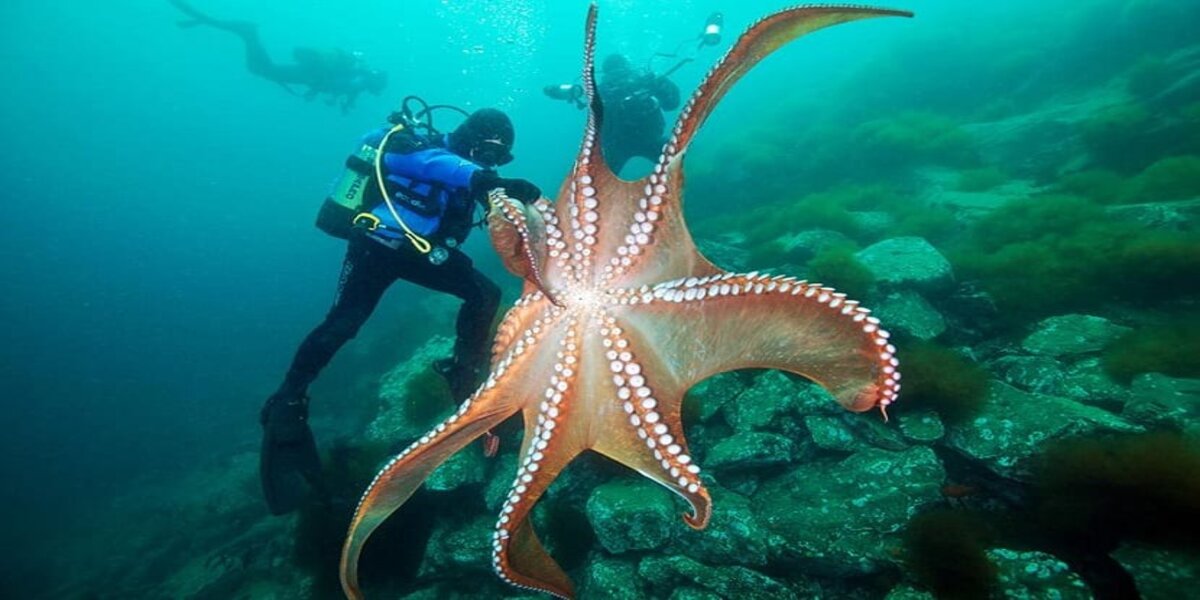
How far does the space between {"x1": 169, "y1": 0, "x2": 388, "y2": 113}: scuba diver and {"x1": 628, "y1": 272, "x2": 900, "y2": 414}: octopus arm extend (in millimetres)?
25184

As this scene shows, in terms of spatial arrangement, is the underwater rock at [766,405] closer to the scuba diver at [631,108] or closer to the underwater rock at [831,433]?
the underwater rock at [831,433]

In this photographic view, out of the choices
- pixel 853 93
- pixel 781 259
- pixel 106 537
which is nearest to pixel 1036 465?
pixel 781 259

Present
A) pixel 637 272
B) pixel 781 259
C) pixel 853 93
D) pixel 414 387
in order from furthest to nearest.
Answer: pixel 853 93 < pixel 781 259 < pixel 414 387 < pixel 637 272

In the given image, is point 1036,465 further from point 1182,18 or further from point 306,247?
point 306,247

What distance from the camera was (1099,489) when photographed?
374 cm

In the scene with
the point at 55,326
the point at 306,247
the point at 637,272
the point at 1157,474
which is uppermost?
the point at 637,272

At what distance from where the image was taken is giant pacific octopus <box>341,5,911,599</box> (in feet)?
7.86

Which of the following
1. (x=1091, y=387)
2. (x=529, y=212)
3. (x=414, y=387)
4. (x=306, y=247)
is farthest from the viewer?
(x=306, y=247)

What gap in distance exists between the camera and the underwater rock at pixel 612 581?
4707mm

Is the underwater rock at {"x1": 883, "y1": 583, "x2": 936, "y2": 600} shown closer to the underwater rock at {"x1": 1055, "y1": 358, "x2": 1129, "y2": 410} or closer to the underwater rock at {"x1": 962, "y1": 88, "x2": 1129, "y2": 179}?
the underwater rock at {"x1": 1055, "y1": 358, "x2": 1129, "y2": 410}

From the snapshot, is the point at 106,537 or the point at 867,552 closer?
the point at 867,552

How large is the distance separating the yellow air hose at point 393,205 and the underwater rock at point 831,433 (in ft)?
13.7

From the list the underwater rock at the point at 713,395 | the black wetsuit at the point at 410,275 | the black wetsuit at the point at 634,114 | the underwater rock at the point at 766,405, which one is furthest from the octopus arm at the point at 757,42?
the black wetsuit at the point at 634,114

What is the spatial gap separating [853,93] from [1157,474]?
26585 millimetres
